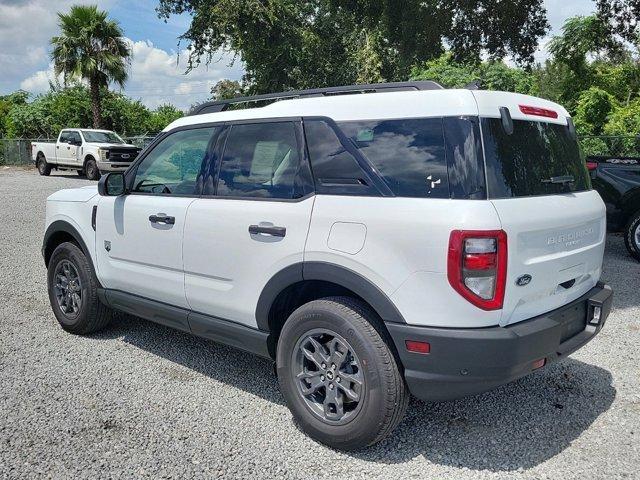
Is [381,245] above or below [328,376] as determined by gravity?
above

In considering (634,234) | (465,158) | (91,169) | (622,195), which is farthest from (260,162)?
(91,169)

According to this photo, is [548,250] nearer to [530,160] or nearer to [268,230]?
Result: [530,160]

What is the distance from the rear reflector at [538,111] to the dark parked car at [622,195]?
5512 mm

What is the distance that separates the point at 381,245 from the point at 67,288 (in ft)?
10.6

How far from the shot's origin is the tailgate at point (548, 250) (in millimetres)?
2748

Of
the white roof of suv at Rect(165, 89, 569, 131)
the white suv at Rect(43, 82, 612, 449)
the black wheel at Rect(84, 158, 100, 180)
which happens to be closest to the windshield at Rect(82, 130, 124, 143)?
the black wheel at Rect(84, 158, 100, 180)

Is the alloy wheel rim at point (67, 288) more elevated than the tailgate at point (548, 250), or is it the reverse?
the tailgate at point (548, 250)

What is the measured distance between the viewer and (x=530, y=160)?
3.07m

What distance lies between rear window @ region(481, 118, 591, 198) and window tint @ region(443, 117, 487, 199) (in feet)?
0.16

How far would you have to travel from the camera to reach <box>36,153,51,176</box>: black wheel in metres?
24.0

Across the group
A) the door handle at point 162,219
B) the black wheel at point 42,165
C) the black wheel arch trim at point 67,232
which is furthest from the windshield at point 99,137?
the door handle at point 162,219

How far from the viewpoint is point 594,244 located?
3.42 m

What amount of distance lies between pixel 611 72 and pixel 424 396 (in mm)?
26525

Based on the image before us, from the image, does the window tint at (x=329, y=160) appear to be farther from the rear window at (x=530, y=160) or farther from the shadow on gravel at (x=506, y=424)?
the shadow on gravel at (x=506, y=424)
